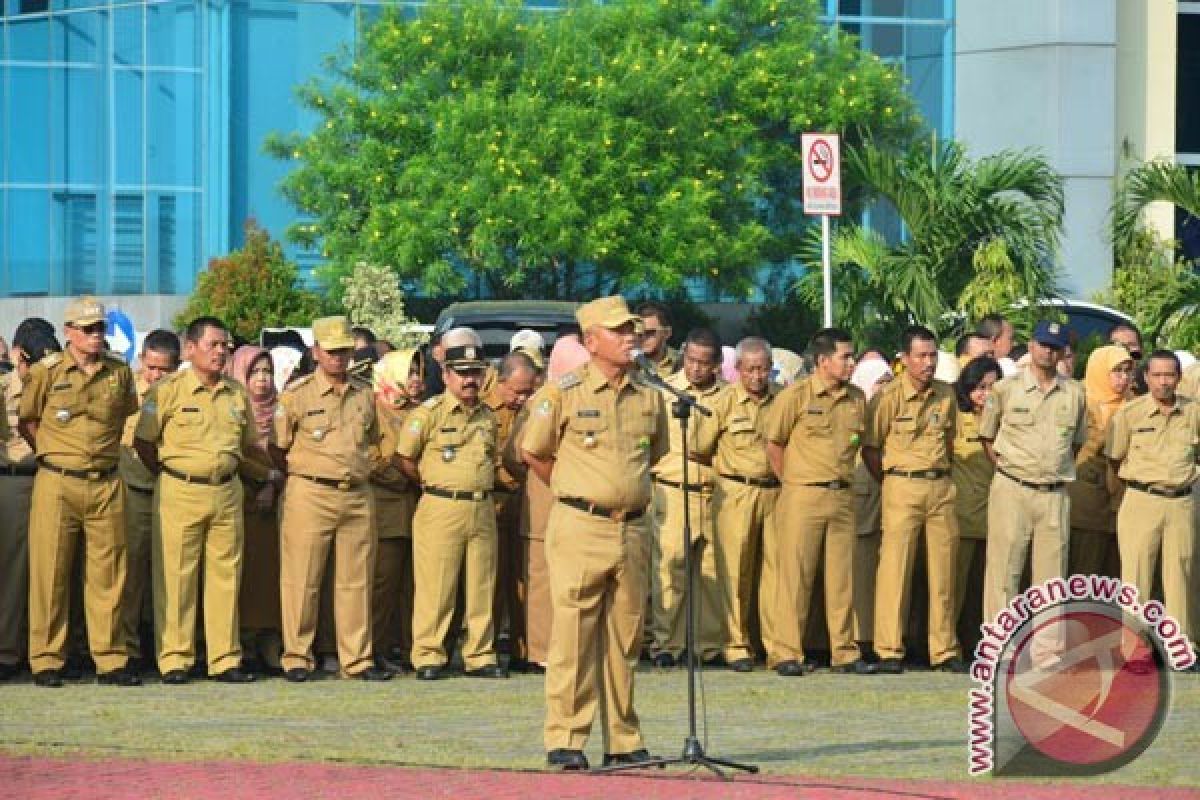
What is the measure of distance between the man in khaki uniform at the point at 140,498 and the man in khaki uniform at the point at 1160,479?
6161 mm

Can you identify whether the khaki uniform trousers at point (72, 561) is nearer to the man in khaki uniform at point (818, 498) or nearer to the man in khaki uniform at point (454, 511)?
the man in khaki uniform at point (454, 511)

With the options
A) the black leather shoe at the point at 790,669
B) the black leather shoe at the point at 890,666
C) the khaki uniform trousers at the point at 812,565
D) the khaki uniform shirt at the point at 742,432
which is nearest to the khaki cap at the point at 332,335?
the khaki uniform shirt at the point at 742,432

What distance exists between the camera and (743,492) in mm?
18672

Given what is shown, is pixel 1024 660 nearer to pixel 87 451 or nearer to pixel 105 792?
pixel 87 451

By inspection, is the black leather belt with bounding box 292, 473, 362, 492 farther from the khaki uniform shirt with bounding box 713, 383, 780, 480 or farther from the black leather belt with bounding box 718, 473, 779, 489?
the black leather belt with bounding box 718, 473, 779, 489

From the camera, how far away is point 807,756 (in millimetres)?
13742

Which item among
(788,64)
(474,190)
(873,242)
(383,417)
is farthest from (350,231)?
(383,417)

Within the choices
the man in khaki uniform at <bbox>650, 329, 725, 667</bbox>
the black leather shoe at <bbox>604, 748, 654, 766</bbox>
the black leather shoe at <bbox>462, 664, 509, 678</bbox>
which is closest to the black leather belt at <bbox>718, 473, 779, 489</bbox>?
the man in khaki uniform at <bbox>650, 329, 725, 667</bbox>

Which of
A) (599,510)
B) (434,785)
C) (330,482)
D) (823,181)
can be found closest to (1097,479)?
(823,181)

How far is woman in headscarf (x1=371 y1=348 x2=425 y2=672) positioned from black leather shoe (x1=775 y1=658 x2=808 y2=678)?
243cm

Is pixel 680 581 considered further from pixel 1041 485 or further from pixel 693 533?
pixel 1041 485

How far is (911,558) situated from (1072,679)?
217 centimetres

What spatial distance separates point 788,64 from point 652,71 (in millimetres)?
3097

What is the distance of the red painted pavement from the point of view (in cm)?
1210
